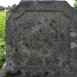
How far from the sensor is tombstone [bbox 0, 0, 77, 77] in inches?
228

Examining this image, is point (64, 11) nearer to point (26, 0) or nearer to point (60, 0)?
point (60, 0)

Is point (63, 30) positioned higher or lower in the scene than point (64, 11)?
lower

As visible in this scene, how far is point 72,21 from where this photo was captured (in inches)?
226

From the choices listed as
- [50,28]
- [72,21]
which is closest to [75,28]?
[72,21]

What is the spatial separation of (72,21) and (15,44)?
1301mm

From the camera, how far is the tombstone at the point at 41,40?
5.79 metres

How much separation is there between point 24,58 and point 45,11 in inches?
42.9

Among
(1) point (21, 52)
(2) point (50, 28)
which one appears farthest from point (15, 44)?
(2) point (50, 28)

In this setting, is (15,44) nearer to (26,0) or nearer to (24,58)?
(24,58)

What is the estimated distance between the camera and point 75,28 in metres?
5.78

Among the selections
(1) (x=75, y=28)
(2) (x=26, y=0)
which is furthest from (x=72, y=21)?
(2) (x=26, y=0)

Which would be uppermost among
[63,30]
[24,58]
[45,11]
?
[45,11]

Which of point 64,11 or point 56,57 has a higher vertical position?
point 64,11

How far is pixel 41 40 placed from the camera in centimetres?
586
